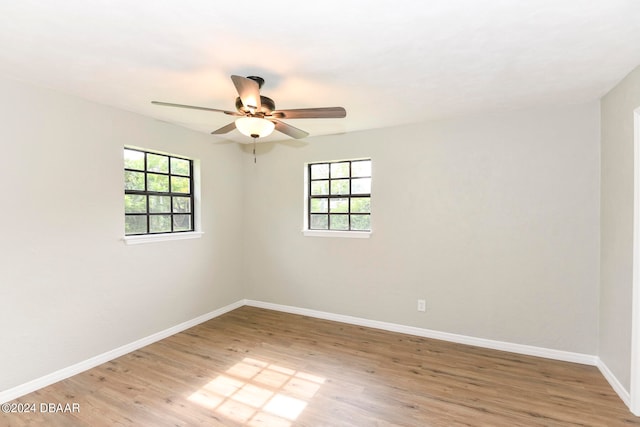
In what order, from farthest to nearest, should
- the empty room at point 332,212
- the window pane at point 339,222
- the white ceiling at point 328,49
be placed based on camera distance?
the window pane at point 339,222 → the empty room at point 332,212 → the white ceiling at point 328,49

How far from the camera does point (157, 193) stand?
341 cm

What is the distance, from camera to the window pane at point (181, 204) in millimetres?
3650

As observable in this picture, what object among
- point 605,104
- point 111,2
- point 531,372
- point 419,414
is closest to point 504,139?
point 605,104

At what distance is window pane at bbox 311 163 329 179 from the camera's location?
4094 millimetres

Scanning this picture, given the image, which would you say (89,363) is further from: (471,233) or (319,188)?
(471,233)

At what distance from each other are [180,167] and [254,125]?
1.96 meters

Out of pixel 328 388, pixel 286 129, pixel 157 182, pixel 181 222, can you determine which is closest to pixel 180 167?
pixel 157 182

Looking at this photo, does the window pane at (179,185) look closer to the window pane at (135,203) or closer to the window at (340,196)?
the window pane at (135,203)

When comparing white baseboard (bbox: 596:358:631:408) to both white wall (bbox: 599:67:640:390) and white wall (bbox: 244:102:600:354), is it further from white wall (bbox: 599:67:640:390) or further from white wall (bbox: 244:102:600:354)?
white wall (bbox: 244:102:600:354)

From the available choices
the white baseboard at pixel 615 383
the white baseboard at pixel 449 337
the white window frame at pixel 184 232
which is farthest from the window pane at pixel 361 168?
the white baseboard at pixel 615 383

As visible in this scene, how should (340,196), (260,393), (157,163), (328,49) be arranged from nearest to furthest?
(328,49) → (260,393) → (157,163) → (340,196)

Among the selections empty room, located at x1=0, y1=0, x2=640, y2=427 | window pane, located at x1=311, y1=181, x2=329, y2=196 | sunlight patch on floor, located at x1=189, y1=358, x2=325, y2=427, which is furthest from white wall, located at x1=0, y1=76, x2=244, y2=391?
window pane, located at x1=311, y1=181, x2=329, y2=196

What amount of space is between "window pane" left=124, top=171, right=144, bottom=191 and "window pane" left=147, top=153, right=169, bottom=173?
0.47ft

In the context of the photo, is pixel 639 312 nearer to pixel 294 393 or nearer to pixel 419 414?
pixel 419 414
